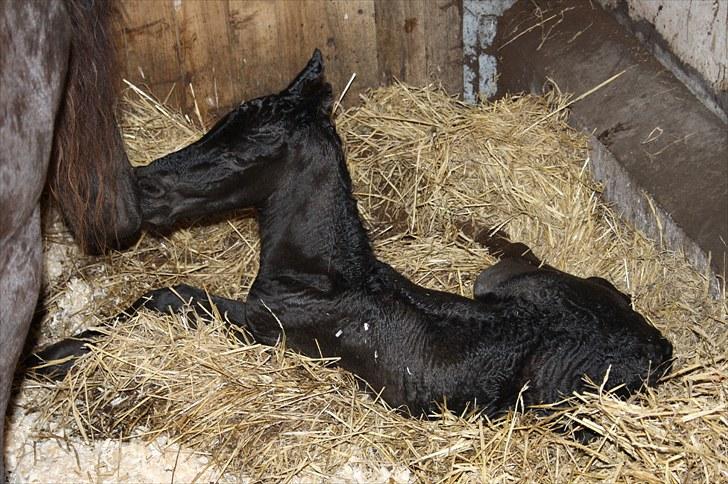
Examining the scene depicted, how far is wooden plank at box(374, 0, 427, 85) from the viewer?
5.41 meters

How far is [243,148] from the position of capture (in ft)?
12.8

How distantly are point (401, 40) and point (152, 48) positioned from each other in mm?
1326

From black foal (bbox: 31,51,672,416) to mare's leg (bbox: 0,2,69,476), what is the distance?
1424 millimetres

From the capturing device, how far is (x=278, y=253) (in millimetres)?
4191

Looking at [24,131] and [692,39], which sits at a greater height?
[24,131]

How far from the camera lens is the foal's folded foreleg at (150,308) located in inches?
162

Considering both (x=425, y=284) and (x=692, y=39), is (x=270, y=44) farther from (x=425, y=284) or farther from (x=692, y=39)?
(x=692, y=39)

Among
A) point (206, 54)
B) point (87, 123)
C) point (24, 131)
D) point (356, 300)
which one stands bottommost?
point (356, 300)

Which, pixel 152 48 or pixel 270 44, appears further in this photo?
pixel 270 44

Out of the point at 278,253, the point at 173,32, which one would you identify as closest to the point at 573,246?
the point at 278,253

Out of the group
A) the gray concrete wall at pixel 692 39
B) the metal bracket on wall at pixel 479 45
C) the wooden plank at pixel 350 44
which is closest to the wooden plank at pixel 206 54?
the wooden plank at pixel 350 44

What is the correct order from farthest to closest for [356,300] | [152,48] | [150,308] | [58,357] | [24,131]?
[152,48], [150,308], [58,357], [356,300], [24,131]

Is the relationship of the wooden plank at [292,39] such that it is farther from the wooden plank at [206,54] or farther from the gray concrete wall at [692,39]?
the gray concrete wall at [692,39]

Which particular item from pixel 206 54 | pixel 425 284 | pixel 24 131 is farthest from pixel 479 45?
pixel 24 131
